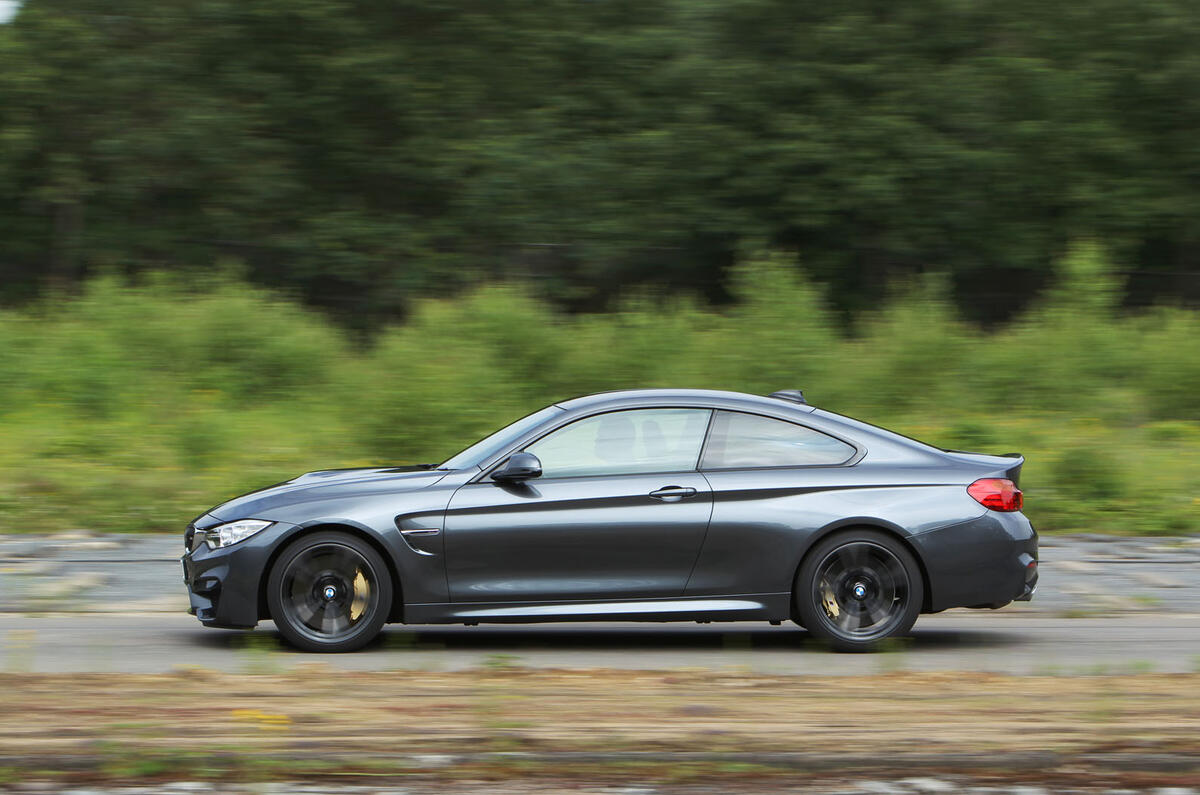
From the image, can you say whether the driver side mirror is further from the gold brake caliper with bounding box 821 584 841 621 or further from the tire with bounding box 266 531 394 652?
the gold brake caliper with bounding box 821 584 841 621

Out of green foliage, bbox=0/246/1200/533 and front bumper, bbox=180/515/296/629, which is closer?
→ front bumper, bbox=180/515/296/629

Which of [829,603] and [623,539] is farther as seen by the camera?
[829,603]

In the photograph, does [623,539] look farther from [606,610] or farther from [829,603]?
[829,603]

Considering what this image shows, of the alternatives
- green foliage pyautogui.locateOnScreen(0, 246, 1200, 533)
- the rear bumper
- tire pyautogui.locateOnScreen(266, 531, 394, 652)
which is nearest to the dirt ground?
tire pyautogui.locateOnScreen(266, 531, 394, 652)

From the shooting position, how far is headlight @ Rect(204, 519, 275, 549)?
24.7 ft

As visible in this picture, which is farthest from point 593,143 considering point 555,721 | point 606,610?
point 555,721

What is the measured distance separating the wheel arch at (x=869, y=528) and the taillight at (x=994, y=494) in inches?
17.1

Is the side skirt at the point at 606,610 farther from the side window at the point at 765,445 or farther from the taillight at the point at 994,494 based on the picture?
the taillight at the point at 994,494

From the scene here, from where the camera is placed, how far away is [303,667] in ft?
23.1

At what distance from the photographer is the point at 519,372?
64.0 ft

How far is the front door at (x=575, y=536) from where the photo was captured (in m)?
7.47

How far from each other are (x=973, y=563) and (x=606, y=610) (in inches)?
75.1

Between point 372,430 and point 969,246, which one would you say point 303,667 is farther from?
point 969,246

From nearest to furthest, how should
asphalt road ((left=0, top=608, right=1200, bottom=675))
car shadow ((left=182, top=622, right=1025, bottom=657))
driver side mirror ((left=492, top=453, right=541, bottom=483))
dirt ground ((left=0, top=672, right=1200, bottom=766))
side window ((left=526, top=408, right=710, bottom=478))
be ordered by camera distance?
dirt ground ((left=0, top=672, right=1200, bottom=766)) → asphalt road ((left=0, top=608, right=1200, bottom=675)) → driver side mirror ((left=492, top=453, right=541, bottom=483)) → side window ((left=526, top=408, right=710, bottom=478)) → car shadow ((left=182, top=622, right=1025, bottom=657))
